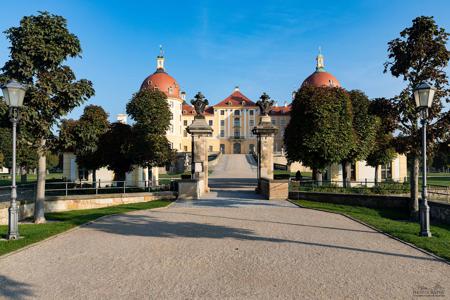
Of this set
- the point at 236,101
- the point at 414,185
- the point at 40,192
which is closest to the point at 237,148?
the point at 236,101

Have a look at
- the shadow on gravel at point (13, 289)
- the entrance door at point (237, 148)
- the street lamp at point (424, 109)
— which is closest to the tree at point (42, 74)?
the shadow on gravel at point (13, 289)

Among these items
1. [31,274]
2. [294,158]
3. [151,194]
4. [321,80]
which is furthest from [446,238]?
[321,80]

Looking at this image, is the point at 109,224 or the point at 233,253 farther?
the point at 109,224

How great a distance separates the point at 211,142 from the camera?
85.1m

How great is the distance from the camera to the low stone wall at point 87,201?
15.1 meters

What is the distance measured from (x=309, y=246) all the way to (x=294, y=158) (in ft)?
57.0

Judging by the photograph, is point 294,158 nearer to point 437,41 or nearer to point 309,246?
point 437,41

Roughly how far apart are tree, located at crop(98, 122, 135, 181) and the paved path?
1413cm

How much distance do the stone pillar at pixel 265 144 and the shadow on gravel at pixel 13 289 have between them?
17.2 meters

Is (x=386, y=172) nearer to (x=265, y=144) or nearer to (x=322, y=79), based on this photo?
(x=265, y=144)

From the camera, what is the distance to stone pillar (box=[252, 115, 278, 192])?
2167cm

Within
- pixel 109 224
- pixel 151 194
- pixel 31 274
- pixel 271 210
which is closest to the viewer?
pixel 31 274

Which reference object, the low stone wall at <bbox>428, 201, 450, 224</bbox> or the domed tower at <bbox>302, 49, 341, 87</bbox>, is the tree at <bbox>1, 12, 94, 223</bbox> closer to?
the low stone wall at <bbox>428, 201, 450, 224</bbox>

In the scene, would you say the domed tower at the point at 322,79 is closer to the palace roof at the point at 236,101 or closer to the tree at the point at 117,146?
the palace roof at the point at 236,101
